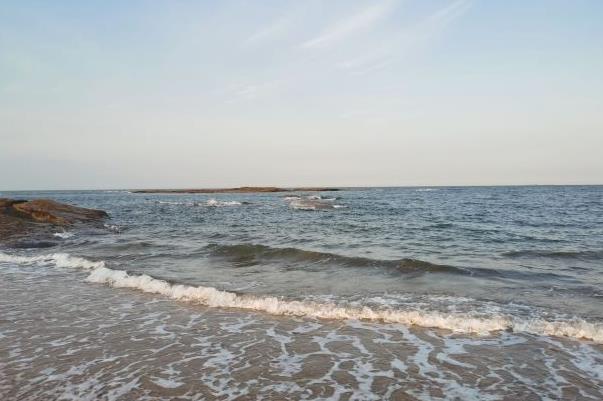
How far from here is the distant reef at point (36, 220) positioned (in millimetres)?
22266

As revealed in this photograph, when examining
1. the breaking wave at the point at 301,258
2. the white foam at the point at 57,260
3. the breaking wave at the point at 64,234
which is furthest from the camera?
the breaking wave at the point at 64,234

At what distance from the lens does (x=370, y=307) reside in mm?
9352

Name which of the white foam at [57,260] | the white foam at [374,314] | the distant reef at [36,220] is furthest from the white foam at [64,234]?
the white foam at [374,314]

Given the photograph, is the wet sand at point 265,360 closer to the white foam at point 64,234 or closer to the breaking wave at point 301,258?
the breaking wave at point 301,258

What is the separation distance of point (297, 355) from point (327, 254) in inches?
372

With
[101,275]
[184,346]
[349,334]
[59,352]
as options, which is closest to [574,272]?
[349,334]

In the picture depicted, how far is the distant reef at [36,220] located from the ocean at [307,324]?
5.15m

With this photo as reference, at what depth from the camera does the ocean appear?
5691mm

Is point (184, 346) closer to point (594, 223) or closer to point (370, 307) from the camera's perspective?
point (370, 307)

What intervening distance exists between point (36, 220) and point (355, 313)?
25.7 m

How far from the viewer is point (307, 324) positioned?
854cm

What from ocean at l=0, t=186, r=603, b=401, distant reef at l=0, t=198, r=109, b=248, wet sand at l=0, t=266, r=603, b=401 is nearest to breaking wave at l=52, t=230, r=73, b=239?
distant reef at l=0, t=198, r=109, b=248

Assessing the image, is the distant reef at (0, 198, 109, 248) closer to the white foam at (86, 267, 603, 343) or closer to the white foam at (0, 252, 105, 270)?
the white foam at (0, 252, 105, 270)

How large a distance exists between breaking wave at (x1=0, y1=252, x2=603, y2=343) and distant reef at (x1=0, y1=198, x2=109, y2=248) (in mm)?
11905
